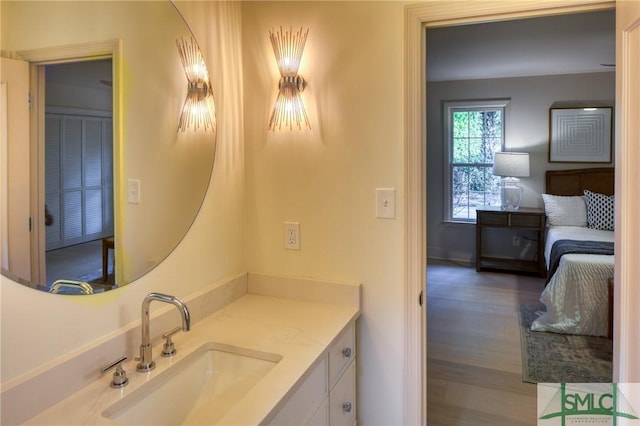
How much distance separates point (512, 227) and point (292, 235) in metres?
4.05

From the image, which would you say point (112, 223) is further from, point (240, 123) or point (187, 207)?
point (240, 123)

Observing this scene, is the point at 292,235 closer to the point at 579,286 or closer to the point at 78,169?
the point at 78,169

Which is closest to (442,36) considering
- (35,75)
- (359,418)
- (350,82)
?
(350,82)

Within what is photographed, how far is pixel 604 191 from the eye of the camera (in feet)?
16.8

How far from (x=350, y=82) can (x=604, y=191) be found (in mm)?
4651

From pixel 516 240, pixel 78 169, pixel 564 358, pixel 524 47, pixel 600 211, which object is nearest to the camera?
pixel 78 169

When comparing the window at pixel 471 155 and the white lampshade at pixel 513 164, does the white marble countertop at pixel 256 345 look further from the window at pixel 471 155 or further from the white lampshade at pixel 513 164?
the window at pixel 471 155

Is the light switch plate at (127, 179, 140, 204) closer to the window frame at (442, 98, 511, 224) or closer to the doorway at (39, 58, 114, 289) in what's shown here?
the doorway at (39, 58, 114, 289)

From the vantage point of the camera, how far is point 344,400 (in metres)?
1.64

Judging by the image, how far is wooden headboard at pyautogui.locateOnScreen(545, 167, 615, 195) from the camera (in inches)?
201

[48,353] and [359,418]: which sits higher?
[48,353]

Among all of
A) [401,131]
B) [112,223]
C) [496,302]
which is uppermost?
[401,131]

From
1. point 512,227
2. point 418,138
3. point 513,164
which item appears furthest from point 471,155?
point 418,138

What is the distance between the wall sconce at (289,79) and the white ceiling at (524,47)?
1456 millimetres
